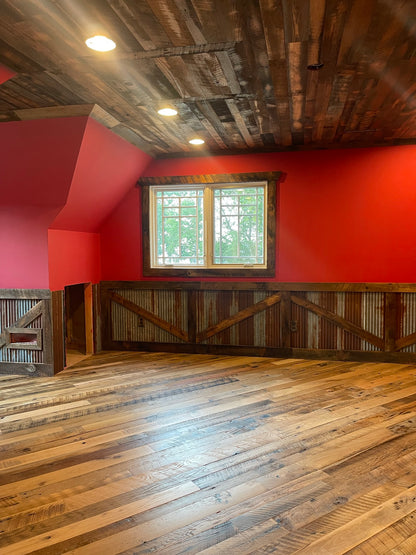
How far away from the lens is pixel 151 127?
4.00 m

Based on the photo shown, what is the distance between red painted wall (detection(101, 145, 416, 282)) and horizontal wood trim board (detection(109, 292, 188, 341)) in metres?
1.42

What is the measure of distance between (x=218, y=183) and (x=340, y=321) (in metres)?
2.20

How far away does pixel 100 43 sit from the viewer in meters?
2.36

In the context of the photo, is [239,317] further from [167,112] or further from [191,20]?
[191,20]

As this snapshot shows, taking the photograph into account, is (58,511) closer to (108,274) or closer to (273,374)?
(273,374)

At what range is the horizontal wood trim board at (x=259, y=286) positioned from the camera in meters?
4.59

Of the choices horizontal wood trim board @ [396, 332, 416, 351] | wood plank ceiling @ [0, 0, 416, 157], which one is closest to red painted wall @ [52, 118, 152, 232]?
wood plank ceiling @ [0, 0, 416, 157]

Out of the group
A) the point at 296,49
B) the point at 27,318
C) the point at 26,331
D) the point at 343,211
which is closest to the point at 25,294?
the point at 27,318

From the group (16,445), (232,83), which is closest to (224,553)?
(16,445)

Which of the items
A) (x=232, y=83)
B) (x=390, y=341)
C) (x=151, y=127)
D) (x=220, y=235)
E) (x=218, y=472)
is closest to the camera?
(x=218, y=472)

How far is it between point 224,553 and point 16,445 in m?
1.65

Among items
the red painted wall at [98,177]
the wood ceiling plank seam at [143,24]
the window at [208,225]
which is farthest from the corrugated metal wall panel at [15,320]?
the wood ceiling plank seam at [143,24]

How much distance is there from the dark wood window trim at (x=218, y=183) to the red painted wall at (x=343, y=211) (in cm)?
9

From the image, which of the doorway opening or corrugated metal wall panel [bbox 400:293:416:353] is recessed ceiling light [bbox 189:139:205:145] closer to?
the doorway opening
